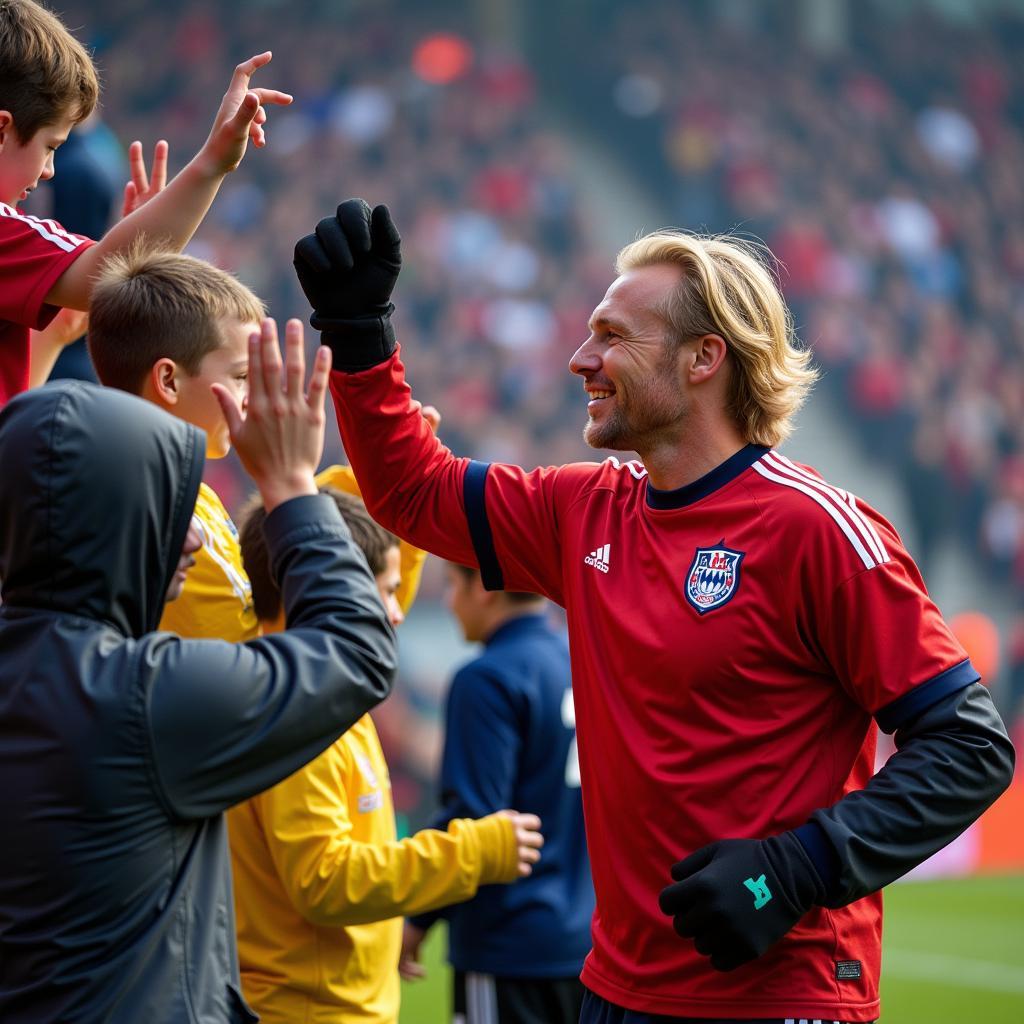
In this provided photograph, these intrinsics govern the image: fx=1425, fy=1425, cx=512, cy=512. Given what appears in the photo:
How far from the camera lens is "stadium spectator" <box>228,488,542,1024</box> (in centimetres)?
259

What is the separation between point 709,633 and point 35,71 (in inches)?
57.8

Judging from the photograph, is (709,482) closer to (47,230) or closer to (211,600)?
(211,600)

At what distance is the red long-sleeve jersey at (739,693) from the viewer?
2178mm

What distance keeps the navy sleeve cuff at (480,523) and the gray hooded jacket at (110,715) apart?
88 centimetres

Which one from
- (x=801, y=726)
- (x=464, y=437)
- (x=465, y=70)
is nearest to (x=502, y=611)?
(x=801, y=726)

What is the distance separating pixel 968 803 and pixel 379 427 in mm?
1175

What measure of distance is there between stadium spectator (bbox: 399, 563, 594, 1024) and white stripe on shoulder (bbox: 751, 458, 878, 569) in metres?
1.30

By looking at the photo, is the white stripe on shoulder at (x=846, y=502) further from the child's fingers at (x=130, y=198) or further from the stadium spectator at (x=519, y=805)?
the child's fingers at (x=130, y=198)

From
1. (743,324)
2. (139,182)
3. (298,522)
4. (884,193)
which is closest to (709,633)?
(743,324)

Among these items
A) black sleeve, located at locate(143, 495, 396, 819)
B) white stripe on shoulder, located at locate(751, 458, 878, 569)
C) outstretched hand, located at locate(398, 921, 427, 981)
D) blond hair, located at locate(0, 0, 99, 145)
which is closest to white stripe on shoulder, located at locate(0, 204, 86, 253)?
blond hair, located at locate(0, 0, 99, 145)

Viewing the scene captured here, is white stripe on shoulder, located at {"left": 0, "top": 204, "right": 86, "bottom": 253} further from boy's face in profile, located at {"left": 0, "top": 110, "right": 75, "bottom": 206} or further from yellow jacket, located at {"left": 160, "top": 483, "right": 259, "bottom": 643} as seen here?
yellow jacket, located at {"left": 160, "top": 483, "right": 259, "bottom": 643}

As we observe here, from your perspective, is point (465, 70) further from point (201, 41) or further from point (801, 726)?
point (801, 726)

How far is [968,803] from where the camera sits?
7.09 ft

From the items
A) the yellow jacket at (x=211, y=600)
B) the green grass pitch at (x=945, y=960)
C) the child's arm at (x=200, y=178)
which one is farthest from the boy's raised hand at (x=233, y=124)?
the green grass pitch at (x=945, y=960)
